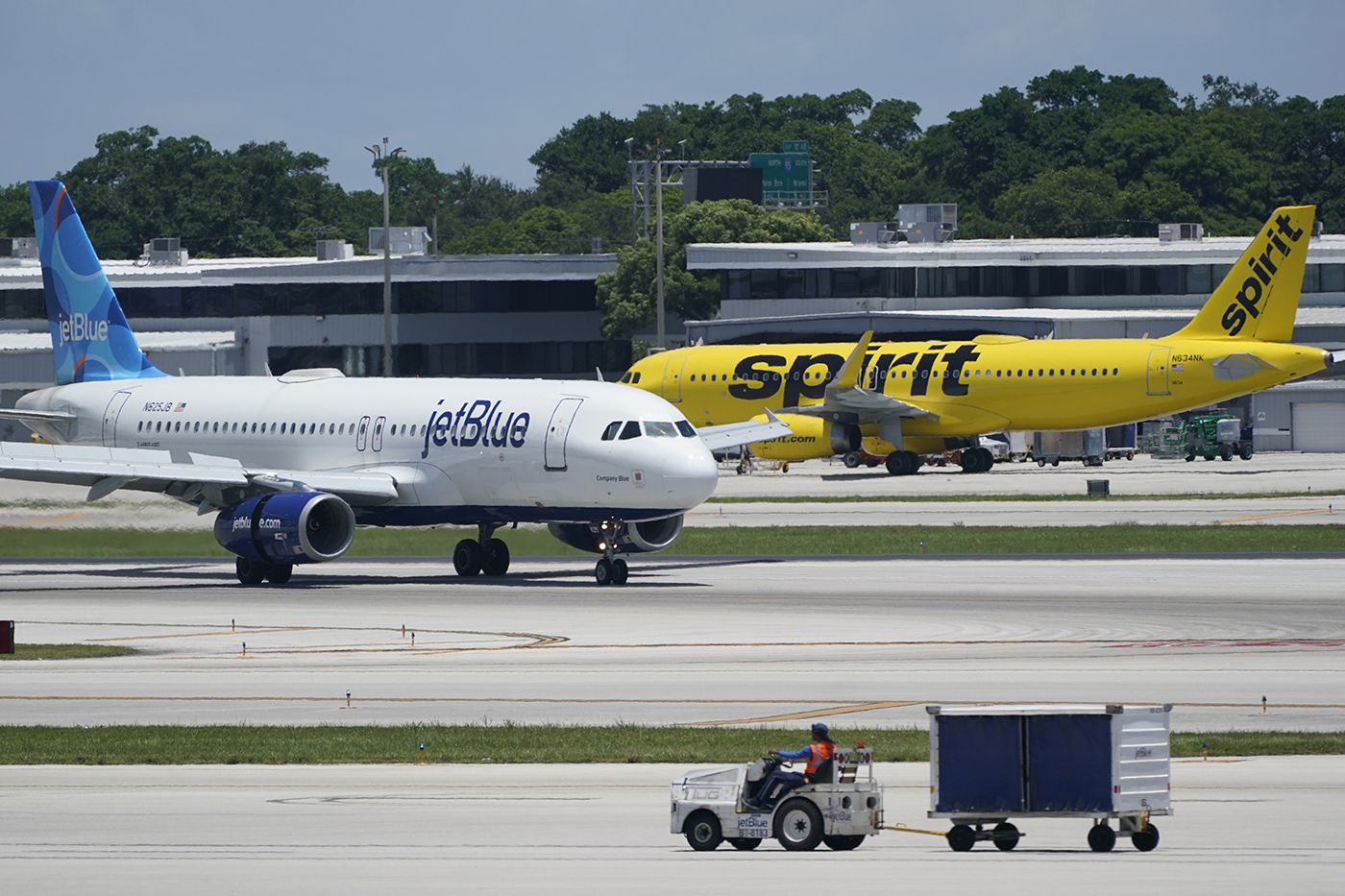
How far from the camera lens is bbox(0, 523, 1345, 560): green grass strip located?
48.3m

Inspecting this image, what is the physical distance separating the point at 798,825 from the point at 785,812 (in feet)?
0.55

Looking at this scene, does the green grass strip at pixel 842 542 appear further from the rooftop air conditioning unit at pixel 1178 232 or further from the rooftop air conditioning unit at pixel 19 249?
the rooftop air conditioning unit at pixel 19 249

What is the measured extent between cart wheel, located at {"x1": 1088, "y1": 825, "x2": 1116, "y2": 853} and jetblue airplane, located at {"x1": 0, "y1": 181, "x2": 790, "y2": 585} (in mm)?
24937

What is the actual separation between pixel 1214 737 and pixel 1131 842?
20.4 feet

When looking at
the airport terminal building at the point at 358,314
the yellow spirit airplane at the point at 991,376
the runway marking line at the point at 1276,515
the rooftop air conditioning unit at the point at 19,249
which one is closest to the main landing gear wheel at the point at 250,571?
the runway marking line at the point at 1276,515

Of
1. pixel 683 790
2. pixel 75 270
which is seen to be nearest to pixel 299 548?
pixel 75 270

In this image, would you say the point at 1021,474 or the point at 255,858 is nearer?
the point at 255,858

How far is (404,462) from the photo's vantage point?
1784 inches

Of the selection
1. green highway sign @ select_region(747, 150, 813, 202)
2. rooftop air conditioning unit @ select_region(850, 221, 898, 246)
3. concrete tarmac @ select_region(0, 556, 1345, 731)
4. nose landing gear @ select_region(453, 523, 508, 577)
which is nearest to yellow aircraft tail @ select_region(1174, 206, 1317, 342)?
concrete tarmac @ select_region(0, 556, 1345, 731)

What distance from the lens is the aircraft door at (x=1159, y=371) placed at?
76.3 metres

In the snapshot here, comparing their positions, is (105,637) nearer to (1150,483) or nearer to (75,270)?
(75,270)

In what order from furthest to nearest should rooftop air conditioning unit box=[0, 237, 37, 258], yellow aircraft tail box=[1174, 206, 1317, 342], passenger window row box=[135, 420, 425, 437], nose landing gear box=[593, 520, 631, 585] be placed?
rooftop air conditioning unit box=[0, 237, 37, 258] < yellow aircraft tail box=[1174, 206, 1317, 342] < passenger window row box=[135, 420, 425, 437] < nose landing gear box=[593, 520, 631, 585]

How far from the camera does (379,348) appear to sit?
395 feet

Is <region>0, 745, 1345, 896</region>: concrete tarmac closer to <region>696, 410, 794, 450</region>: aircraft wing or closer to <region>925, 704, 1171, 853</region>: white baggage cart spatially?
<region>925, 704, 1171, 853</region>: white baggage cart
